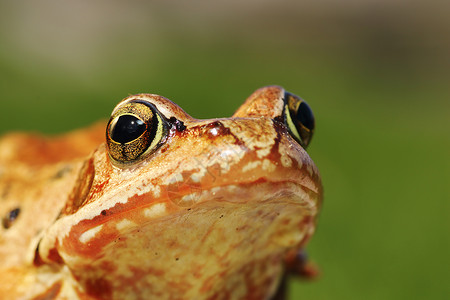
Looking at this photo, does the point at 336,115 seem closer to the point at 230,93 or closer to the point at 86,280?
the point at 230,93

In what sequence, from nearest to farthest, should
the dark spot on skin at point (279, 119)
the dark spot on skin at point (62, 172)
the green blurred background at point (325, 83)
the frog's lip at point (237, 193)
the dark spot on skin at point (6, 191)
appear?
the frog's lip at point (237, 193)
the dark spot on skin at point (279, 119)
the dark spot on skin at point (62, 172)
the dark spot on skin at point (6, 191)
the green blurred background at point (325, 83)

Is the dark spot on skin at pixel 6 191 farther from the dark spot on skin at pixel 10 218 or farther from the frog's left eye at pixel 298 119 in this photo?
the frog's left eye at pixel 298 119

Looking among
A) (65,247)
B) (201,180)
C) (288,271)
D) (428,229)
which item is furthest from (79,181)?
(428,229)

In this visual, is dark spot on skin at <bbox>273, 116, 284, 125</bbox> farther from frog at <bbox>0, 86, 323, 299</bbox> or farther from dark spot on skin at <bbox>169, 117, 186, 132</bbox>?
dark spot on skin at <bbox>169, 117, 186, 132</bbox>

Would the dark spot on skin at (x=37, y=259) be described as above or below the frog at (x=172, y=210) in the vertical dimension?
below

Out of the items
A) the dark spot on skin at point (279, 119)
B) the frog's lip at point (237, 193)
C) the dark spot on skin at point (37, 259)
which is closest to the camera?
the frog's lip at point (237, 193)

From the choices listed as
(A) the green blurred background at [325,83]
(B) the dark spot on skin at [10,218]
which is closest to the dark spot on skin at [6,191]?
(B) the dark spot on skin at [10,218]

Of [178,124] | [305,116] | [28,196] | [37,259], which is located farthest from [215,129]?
[28,196]

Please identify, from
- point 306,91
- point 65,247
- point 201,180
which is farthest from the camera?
point 306,91
